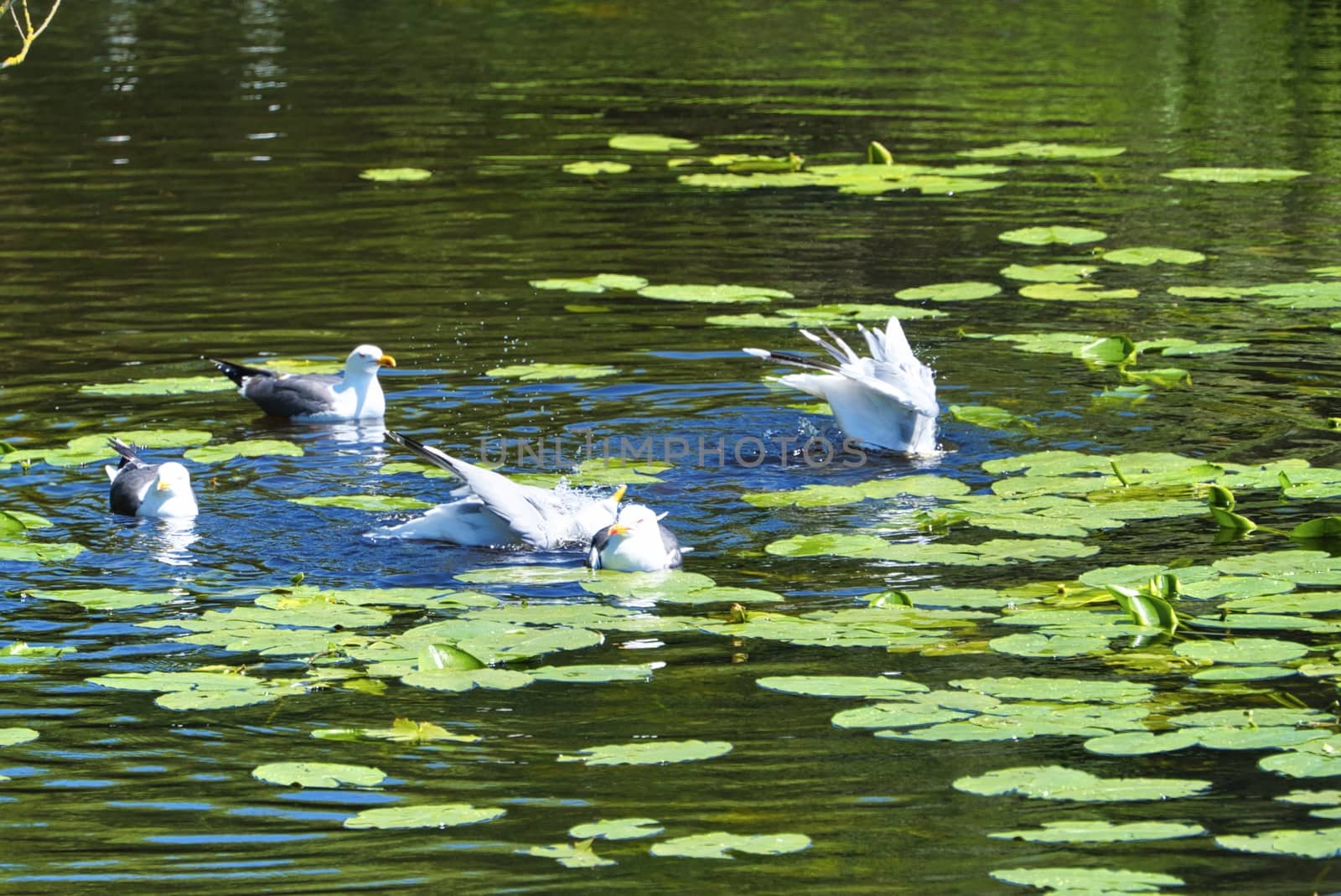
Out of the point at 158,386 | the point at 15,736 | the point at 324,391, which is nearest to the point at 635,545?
the point at 15,736

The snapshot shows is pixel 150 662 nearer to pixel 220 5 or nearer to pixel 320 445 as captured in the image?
pixel 320 445

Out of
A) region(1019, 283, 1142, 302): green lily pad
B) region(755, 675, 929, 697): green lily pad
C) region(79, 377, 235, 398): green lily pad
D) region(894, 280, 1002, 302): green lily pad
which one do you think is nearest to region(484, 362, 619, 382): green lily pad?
region(79, 377, 235, 398): green lily pad

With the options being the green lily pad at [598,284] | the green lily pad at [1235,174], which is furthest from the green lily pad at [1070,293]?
the green lily pad at [1235,174]

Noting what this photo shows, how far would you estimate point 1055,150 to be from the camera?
1625 cm

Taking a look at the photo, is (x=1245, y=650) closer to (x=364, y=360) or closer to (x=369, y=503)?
(x=369, y=503)

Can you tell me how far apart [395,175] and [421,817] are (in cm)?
1140

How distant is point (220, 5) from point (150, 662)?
22.2 meters

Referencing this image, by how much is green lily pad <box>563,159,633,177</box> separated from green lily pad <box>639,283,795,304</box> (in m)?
4.38

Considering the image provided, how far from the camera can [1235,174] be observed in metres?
15.1

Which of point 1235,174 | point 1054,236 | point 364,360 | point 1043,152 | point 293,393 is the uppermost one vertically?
point 1043,152

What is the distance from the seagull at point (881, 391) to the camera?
30.0ft

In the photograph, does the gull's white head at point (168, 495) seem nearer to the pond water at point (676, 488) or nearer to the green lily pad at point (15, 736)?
the pond water at point (676, 488)

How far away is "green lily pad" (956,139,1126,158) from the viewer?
635 inches

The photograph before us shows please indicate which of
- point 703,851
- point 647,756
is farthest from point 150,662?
point 703,851
